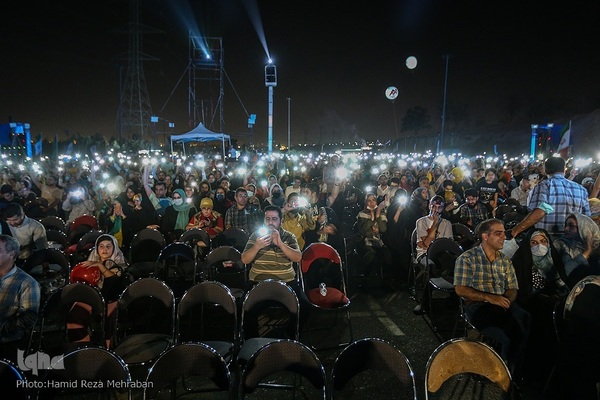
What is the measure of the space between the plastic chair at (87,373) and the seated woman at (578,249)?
15.6ft

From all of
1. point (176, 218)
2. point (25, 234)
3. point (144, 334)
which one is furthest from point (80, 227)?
point (144, 334)

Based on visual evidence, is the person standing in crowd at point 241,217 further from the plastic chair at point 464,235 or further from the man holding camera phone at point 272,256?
the plastic chair at point 464,235

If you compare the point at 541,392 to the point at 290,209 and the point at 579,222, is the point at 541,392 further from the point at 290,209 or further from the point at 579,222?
the point at 290,209

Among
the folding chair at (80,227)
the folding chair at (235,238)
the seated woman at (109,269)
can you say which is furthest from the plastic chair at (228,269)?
the folding chair at (80,227)

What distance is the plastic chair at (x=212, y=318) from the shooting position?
12.6 ft

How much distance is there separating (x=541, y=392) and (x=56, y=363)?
170 inches

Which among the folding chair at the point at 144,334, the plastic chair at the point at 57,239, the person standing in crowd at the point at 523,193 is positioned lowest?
the folding chair at the point at 144,334

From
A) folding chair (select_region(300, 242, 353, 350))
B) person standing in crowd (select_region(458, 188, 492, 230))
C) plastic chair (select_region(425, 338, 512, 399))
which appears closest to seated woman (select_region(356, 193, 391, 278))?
folding chair (select_region(300, 242, 353, 350))

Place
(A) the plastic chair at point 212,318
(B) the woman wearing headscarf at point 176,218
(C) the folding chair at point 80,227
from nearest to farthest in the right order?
1. (A) the plastic chair at point 212,318
2. (C) the folding chair at point 80,227
3. (B) the woman wearing headscarf at point 176,218

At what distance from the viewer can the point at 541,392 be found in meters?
3.78

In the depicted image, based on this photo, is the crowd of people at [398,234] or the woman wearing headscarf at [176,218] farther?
the woman wearing headscarf at [176,218]

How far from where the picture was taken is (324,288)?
5062mm

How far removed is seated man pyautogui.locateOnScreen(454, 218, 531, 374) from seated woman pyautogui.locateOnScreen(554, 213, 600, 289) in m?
0.94

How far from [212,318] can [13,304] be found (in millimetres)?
2536
